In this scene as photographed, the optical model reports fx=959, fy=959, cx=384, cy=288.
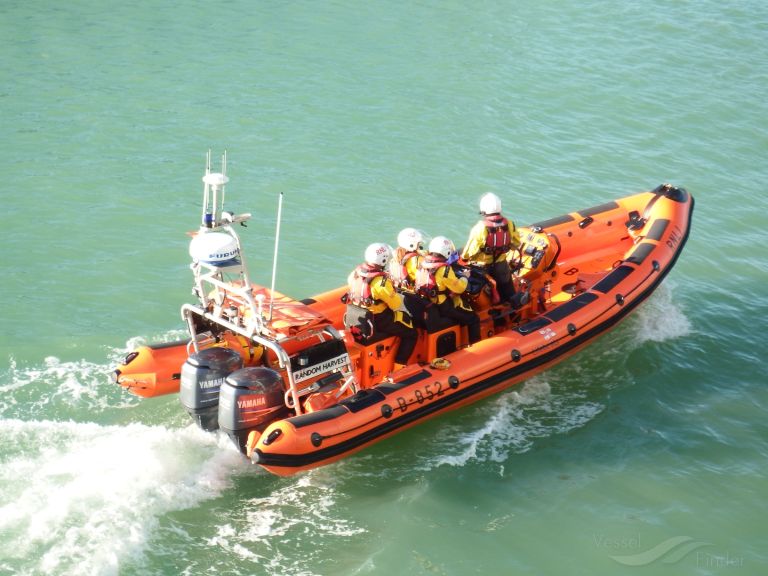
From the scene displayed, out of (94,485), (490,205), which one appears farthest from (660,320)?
(94,485)

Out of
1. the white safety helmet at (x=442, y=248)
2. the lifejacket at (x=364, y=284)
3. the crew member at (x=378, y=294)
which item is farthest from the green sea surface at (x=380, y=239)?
the white safety helmet at (x=442, y=248)

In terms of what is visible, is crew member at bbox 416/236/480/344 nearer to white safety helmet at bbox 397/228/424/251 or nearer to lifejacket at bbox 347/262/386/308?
white safety helmet at bbox 397/228/424/251

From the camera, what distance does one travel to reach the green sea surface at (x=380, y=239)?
608 cm

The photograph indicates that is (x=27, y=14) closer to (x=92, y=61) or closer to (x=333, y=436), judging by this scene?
(x=92, y=61)

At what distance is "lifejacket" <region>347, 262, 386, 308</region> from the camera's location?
670 cm

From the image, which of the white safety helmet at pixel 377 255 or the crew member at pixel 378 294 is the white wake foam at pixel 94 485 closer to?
the crew member at pixel 378 294

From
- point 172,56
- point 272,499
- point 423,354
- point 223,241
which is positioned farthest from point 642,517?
point 172,56

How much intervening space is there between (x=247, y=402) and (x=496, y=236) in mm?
2517

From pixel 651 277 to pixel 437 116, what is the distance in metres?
5.44

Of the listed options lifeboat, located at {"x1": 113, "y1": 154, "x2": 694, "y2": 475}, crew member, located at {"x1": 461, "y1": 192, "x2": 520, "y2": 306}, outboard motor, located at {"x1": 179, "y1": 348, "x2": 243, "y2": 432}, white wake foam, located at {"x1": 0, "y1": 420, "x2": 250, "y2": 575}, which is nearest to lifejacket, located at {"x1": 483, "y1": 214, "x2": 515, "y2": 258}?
crew member, located at {"x1": 461, "y1": 192, "x2": 520, "y2": 306}

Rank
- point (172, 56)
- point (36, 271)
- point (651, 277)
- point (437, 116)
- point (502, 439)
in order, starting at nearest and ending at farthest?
1. point (502, 439)
2. point (651, 277)
3. point (36, 271)
4. point (437, 116)
5. point (172, 56)

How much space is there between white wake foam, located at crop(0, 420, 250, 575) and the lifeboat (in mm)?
322

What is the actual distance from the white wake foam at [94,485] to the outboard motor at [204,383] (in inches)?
14.5

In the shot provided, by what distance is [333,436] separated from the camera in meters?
6.30
